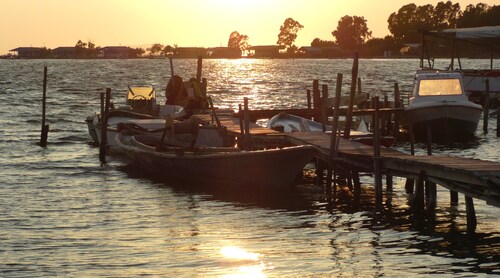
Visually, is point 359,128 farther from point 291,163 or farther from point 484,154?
point 291,163

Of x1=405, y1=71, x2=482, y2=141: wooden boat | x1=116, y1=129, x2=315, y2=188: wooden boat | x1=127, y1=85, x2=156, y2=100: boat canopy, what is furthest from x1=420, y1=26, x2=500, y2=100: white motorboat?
x1=116, y1=129, x2=315, y2=188: wooden boat

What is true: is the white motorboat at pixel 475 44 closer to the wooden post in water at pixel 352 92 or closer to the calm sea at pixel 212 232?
the calm sea at pixel 212 232

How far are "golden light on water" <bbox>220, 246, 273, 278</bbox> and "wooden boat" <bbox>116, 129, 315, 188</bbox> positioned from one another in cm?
642

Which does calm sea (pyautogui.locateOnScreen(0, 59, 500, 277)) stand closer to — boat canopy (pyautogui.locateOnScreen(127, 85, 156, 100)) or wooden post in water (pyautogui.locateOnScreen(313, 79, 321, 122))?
wooden post in water (pyautogui.locateOnScreen(313, 79, 321, 122))

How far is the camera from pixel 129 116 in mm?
39094

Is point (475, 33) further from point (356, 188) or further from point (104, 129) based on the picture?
point (356, 188)

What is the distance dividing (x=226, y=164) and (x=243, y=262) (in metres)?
8.66

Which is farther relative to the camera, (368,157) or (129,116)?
(129,116)

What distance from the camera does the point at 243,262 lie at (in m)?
19.3

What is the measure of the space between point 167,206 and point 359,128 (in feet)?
43.4

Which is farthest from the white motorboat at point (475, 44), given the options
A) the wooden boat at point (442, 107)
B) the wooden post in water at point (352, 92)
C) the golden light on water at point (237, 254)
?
the golden light on water at point (237, 254)

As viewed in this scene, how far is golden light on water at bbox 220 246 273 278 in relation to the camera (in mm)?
18505

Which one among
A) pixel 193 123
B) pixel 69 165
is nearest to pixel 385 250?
pixel 193 123

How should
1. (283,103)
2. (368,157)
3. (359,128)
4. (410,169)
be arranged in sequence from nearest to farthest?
(410,169) → (368,157) → (359,128) → (283,103)
